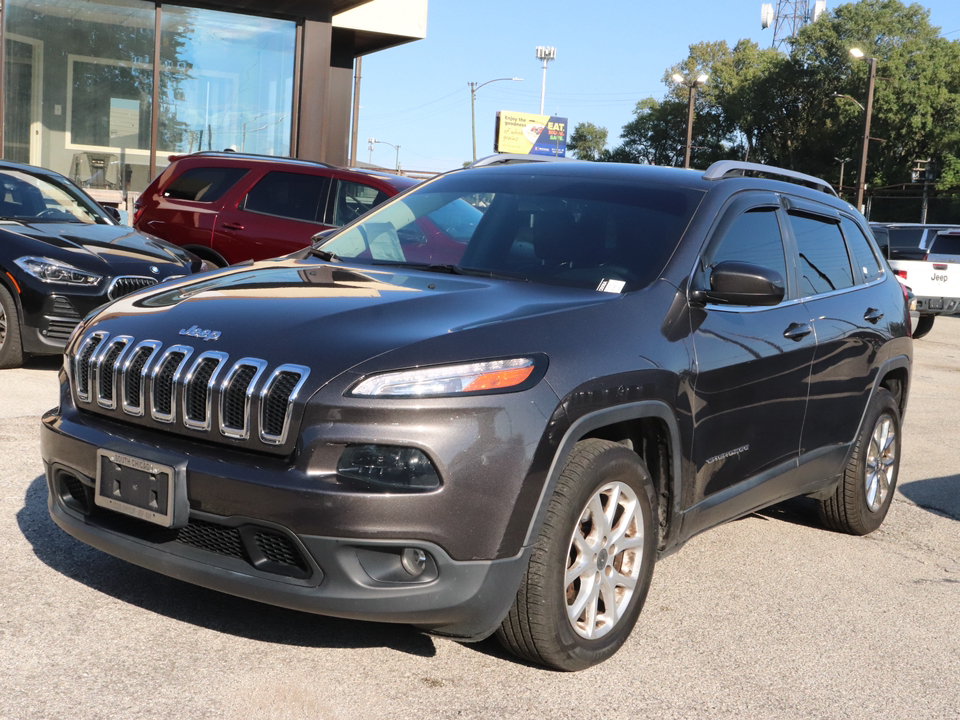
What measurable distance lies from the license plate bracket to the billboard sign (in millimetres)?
71868

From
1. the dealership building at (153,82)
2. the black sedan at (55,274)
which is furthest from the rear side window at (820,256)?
the dealership building at (153,82)

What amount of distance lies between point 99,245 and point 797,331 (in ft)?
19.3

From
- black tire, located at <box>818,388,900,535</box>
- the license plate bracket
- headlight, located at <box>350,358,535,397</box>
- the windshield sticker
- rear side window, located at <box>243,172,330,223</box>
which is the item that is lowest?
black tire, located at <box>818,388,900,535</box>

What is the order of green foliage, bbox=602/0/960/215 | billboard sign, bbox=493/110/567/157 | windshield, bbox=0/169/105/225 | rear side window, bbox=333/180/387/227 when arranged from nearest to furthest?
windshield, bbox=0/169/105/225 < rear side window, bbox=333/180/387/227 < green foliage, bbox=602/0/960/215 < billboard sign, bbox=493/110/567/157

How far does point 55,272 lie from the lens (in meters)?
8.05

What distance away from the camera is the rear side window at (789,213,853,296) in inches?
191

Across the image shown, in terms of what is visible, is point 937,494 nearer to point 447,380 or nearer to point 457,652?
point 457,652

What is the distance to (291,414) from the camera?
3.01m

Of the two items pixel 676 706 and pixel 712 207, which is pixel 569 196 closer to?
pixel 712 207

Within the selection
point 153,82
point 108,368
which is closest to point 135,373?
point 108,368

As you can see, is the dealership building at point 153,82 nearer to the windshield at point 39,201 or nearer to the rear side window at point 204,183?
the rear side window at point 204,183

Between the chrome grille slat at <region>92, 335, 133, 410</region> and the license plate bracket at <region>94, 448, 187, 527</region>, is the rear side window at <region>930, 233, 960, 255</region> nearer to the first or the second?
the chrome grille slat at <region>92, 335, 133, 410</region>

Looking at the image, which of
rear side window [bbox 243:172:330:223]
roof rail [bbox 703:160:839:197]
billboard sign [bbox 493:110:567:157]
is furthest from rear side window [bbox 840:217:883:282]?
billboard sign [bbox 493:110:567:157]

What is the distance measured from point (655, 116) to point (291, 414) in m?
84.9
